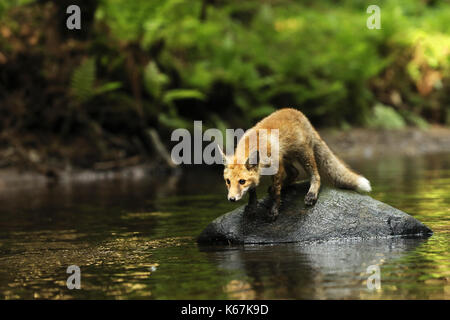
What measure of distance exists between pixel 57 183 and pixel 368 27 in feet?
55.5

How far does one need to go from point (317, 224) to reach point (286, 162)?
41.9 inches

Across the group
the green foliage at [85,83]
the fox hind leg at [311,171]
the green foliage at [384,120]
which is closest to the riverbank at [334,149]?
the green foliage at [384,120]

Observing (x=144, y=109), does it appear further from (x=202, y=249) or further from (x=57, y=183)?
(x=202, y=249)

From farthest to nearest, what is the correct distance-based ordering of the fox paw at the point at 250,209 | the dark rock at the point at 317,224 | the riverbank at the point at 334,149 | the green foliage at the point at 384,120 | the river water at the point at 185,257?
the green foliage at the point at 384,120 < the riverbank at the point at 334,149 < the fox paw at the point at 250,209 < the dark rock at the point at 317,224 < the river water at the point at 185,257

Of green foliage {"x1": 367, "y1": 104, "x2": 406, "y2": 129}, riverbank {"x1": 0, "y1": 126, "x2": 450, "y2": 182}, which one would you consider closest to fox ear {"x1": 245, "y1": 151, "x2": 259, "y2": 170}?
riverbank {"x1": 0, "y1": 126, "x2": 450, "y2": 182}

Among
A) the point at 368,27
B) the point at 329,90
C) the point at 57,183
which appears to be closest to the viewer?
the point at 57,183

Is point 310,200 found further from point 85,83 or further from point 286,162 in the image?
point 85,83

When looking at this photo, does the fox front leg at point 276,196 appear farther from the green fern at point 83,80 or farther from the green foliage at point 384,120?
the green foliage at point 384,120

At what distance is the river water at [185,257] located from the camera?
6566 mm

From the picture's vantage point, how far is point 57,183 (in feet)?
62.8

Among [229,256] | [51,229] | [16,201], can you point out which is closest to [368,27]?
[16,201]

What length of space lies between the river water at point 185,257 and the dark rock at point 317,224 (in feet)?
0.90

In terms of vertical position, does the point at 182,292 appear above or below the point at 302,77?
below

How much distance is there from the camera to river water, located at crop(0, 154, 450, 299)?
21.5 ft
